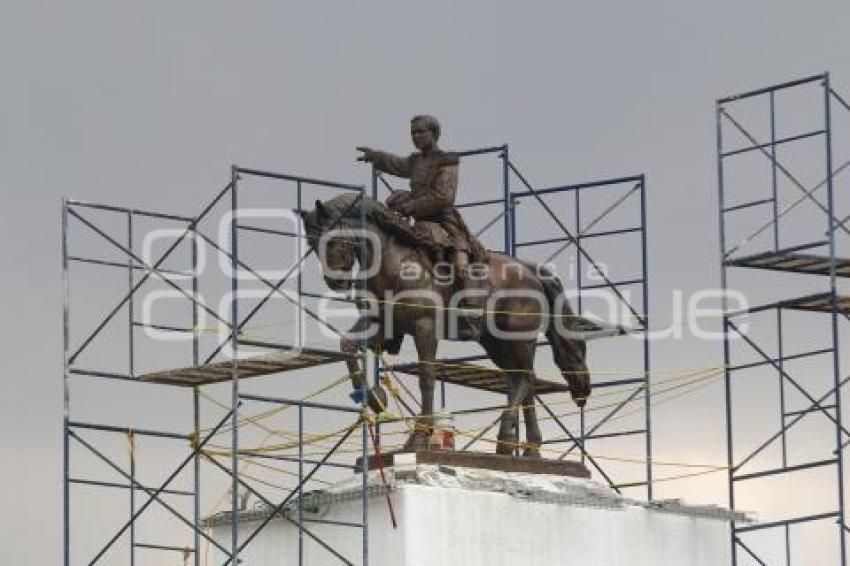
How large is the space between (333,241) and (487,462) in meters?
4.11

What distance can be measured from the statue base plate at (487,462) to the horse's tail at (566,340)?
1558mm

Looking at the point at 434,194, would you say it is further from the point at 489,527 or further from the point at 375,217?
the point at 489,527

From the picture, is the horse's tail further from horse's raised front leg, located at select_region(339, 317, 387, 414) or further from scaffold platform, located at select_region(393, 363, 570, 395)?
horse's raised front leg, located at select_region(339, 317, 387, 414)

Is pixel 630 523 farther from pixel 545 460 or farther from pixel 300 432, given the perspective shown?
pixel 300 432

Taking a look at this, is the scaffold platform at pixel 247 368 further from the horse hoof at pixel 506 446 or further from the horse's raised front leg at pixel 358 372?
the horse hoof at pixel 506 446

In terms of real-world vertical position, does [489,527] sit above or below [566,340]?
below

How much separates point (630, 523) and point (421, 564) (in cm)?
453

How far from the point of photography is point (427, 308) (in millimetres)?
59031

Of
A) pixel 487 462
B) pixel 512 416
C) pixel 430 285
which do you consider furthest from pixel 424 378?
pixel 512 416

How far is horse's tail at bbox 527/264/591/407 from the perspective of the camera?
61375 mm

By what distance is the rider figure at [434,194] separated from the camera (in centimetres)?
5975

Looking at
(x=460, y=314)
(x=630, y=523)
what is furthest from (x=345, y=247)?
(x=630, y=523)

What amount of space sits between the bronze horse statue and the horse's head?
14mm

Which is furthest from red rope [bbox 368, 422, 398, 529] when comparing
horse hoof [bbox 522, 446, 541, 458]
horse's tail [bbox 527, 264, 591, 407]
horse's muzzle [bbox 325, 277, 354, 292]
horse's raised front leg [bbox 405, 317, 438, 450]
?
horse's tail [bbox 527, 264, 591, 407]
